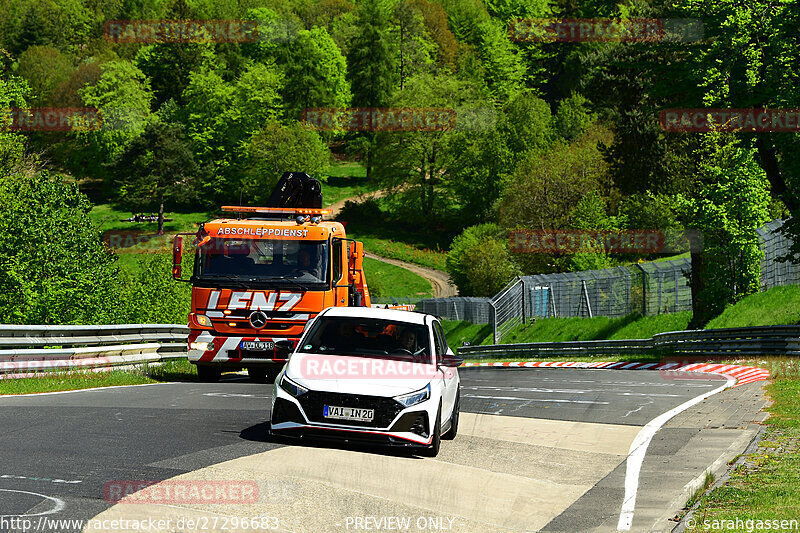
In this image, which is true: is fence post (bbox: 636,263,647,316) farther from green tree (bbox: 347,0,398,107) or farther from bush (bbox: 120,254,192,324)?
green tree (bbox: 347,0,398,107)

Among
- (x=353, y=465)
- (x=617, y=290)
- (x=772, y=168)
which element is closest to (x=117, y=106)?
(x=617, y=290)

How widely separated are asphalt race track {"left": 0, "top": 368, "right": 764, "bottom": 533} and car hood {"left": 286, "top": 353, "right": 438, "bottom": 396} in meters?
0.68

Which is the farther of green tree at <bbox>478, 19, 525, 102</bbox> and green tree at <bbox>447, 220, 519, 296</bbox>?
green tree at <bbox>478, 19, 525, 102</bbox>

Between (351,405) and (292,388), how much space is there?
2.29ft

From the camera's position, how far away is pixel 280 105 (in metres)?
119

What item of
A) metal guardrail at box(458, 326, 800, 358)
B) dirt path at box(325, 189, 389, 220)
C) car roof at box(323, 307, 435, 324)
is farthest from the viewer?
dirt path at box(325, 189, 389, 220)

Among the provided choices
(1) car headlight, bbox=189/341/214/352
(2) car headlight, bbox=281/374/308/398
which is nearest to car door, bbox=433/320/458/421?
(2) car headlight, bbox=281/374/308/398

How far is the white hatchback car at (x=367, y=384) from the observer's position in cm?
1083

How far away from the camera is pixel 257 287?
19141 millimetres

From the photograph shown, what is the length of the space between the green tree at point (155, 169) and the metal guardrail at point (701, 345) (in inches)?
2646

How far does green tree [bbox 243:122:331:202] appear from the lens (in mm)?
107188

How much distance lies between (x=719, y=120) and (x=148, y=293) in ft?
100

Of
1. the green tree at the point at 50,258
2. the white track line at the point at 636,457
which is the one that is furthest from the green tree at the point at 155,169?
the white track line at the point at 636,457

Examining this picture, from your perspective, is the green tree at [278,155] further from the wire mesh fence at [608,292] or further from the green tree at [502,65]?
the wire mesh fence at [608,292]
